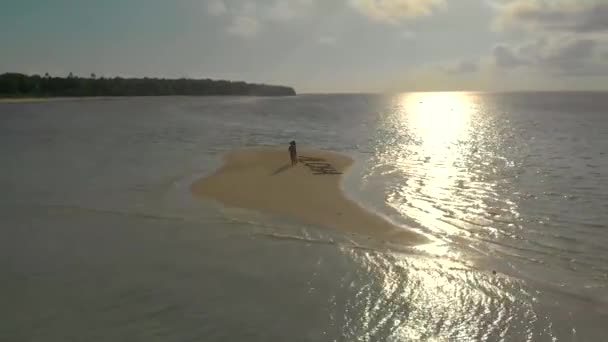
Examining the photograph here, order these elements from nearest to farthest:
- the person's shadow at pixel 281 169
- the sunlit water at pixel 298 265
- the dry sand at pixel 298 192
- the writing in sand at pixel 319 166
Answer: the sunlit water at pixel 298 265
the dry sand at pixel 298 192
the person's shadow at pixel 281 169
the writing in sand at pixel 319 166

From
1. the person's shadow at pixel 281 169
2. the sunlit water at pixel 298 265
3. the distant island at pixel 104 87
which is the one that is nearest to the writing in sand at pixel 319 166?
the person's shadow at pixel 281 169

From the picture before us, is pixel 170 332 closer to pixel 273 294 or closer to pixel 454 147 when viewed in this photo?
pixel 273 294

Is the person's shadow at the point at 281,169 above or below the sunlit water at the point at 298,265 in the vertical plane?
above

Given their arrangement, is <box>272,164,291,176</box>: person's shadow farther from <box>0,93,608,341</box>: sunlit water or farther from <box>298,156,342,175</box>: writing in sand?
<box>0,93,608,341</box>: sunlit water

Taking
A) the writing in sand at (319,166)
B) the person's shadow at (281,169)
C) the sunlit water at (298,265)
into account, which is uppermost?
the writing in sand at (319,166)

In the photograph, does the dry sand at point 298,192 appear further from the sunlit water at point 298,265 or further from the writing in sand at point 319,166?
the sunlit water at point 298,265

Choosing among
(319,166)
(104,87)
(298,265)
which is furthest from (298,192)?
(104,87)

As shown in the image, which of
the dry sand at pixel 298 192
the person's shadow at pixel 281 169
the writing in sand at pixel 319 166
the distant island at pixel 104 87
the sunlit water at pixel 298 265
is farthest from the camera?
the distant island at pixel 104 87
